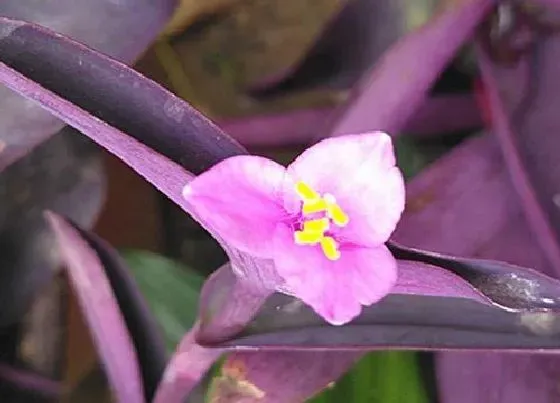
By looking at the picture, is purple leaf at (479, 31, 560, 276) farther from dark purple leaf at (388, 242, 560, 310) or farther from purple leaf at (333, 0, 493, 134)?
dark purple leaf at (388, 242, 560, 310)

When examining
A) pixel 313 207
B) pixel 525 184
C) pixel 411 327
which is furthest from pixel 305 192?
pixel 525 184

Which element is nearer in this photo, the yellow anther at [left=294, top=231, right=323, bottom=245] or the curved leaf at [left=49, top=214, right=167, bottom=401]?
the yellow anther at [left=294, top=231, right=323, bottom=245]

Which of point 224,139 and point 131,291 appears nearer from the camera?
point 224,139

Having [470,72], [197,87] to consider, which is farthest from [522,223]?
[197,87]

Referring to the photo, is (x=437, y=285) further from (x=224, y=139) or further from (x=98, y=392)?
(x=98, y=392)

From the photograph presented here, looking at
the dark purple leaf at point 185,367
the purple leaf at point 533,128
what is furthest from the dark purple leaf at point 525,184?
the dark purple leaf at point 185,367

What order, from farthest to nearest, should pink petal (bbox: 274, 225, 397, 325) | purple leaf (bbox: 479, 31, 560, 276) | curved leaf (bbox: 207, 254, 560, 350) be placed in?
purple leaf (bbox: 479, 31, 560, 276), curved leaf (bbox: 207, 254, 560, 350), pink petal (bbox: 274, 225, 397, 325)

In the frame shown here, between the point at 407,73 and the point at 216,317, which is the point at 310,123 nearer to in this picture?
the point at 407,73

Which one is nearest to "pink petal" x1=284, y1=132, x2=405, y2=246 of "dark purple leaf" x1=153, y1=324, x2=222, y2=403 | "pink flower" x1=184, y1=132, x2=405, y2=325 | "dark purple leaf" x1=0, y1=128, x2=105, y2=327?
"pink flower" x1=184, y1=132, x2=405, y2=325
